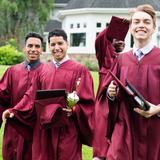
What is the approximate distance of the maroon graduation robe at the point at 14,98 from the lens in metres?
7.35

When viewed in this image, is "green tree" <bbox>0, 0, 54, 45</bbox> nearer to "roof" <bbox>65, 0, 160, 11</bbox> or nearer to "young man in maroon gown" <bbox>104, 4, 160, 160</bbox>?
"roof" <bbox>65, 0, 160, 11</bbox>

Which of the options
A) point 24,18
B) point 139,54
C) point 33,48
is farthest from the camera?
point 24,18

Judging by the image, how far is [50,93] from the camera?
251 inches

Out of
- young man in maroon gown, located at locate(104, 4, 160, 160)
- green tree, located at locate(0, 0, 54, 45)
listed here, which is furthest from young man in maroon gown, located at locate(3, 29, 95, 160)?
green tree, located at locate(0, 0, 54, 45)

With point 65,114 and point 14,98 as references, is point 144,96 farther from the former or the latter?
point 14,98

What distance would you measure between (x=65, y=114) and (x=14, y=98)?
1.13 m

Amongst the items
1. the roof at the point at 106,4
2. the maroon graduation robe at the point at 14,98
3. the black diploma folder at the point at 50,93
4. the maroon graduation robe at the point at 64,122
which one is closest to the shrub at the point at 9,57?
the roof at the point at 106,4

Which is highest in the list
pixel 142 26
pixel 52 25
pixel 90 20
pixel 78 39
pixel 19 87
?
pixel 142 26

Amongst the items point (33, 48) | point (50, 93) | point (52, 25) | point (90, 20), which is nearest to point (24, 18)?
point (52, 25)

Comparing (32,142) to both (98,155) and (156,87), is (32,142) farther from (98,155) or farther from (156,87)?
(156,87)

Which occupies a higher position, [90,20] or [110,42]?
[110,42]

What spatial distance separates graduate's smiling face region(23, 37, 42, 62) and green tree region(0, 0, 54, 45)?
42.8 m

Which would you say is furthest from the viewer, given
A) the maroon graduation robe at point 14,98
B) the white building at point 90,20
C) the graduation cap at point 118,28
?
the white building at point 90,20

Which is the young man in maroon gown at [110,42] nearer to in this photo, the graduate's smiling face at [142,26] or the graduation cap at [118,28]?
the graduation cap at [118,28]
